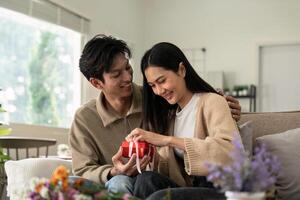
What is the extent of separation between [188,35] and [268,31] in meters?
1.07

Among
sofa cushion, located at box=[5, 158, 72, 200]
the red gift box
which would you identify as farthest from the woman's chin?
sofa cushion, located at box=[5, 158, 72, 200]

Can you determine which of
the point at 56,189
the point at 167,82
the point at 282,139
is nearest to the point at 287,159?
the point at 282,139

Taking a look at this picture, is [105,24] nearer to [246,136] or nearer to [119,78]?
[119,78]

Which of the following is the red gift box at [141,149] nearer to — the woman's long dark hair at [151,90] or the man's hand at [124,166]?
the man's hand at [124,166]

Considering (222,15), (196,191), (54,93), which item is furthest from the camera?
(222,15)

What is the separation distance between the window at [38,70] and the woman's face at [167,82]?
8.10 feet

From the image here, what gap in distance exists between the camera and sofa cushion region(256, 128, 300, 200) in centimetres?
162

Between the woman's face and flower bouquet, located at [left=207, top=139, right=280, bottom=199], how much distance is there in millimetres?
856

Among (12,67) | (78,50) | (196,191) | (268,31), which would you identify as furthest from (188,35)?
(196,191)

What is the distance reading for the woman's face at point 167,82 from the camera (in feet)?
5.10

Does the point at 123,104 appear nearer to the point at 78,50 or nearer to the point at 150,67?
the point at 150,67

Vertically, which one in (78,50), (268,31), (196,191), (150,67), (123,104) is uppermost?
(268,31)

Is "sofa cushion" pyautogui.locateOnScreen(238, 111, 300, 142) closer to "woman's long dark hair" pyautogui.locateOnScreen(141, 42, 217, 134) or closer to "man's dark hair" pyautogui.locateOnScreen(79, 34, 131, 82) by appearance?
"woman's long dark hair" pyautogui.locateOnScreen(141, 42, 217, 134)

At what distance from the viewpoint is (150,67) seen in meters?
1.58
